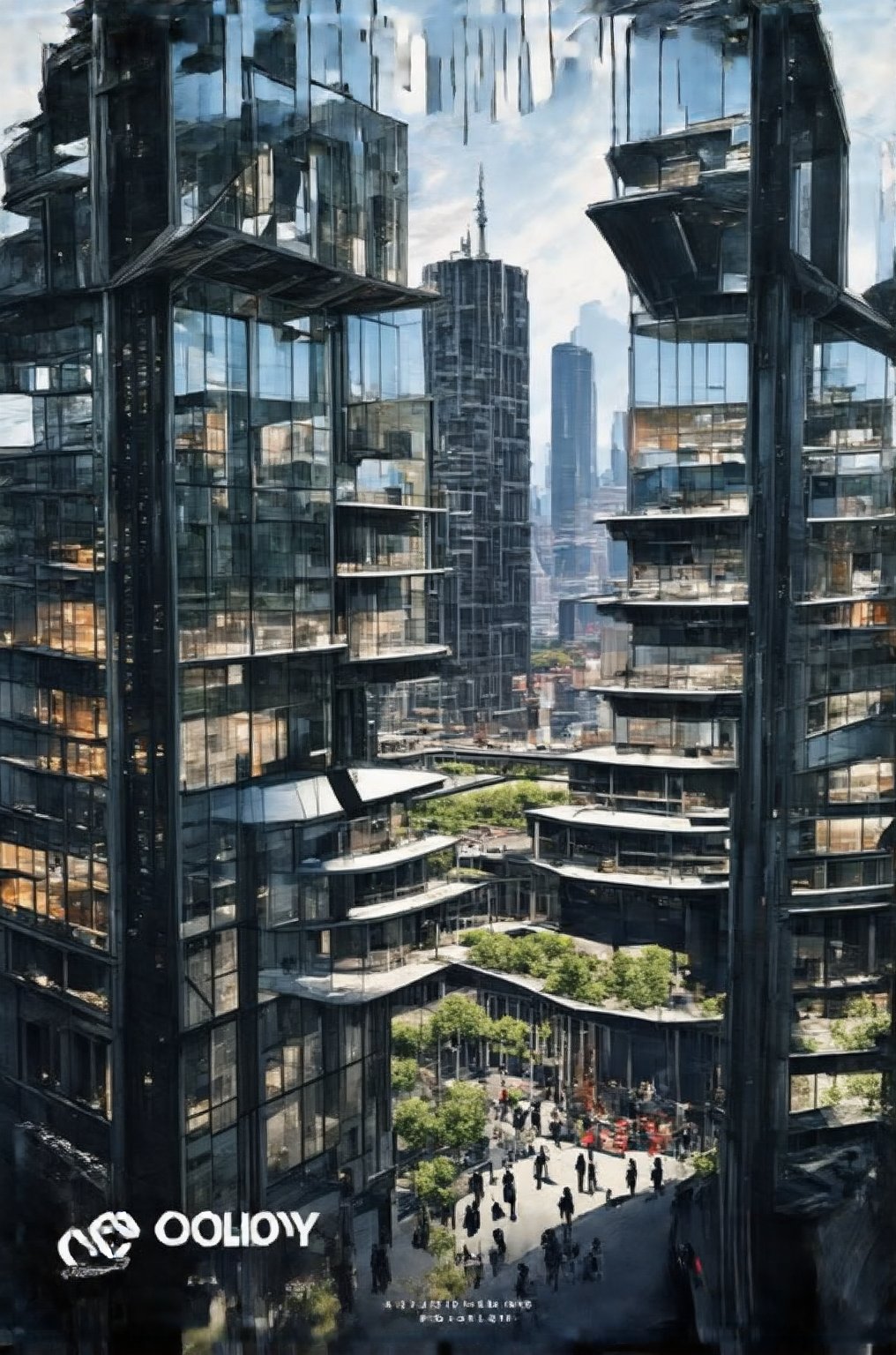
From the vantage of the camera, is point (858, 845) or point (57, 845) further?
point (57, 845)

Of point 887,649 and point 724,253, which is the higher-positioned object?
point 724,253

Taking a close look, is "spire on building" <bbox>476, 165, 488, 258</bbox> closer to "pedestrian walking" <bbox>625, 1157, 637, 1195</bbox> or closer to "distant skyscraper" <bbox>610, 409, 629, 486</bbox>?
"distant skyscraper" <bbox>610, 409, 629, 486</bbox>

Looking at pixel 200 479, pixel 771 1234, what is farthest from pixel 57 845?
pixel 771 1234

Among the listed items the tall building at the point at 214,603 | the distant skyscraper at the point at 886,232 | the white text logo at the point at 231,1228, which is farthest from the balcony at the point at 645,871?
the distant skyscraper at the point at 886,232

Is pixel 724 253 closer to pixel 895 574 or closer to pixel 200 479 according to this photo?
pixel 895 574

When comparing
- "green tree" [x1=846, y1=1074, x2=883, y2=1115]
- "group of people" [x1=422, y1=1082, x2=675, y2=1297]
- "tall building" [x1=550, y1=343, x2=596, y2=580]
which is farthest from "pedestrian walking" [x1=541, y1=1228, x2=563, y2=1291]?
"tall building" [x1=550, y1=343, x2=596, y2=580]

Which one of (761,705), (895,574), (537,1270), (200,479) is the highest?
(200,479)
